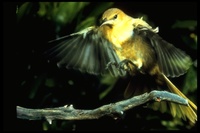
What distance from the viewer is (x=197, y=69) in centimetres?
375

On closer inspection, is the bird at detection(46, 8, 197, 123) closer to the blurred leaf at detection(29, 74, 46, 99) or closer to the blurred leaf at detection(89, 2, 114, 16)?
the blurred leaf at detection(29, 74, 46, 99)

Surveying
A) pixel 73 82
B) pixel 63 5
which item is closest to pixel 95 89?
pixel 73 82

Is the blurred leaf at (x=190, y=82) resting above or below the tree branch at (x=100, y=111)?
above

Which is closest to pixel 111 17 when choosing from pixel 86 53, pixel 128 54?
pixel 128 54

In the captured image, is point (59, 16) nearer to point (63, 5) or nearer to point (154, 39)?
point (63, 5)

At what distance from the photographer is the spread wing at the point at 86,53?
3.28 meters

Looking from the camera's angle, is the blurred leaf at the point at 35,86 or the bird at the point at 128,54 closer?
the bird at the point at 128,54

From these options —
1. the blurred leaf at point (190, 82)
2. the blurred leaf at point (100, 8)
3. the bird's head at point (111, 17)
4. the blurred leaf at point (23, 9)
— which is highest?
the blurred leaf at point (100, 8)

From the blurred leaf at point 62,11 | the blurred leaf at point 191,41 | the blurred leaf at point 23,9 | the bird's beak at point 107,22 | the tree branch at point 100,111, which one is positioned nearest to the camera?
the tree branch at point 100,111

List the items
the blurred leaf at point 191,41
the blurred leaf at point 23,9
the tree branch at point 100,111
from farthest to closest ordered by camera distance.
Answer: the blurred leaf at point 191,41 → the blurred leaf at point 23,9 → the tree branch at point 100,111

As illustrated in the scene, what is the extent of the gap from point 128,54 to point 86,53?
0.47 metres

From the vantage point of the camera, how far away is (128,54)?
118 inches

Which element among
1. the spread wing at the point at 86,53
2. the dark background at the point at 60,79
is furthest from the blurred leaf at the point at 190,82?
the spread wing at the point at 86,53

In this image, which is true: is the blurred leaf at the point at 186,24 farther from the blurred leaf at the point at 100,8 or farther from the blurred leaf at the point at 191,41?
the blurred leaf at the point at 100,8
